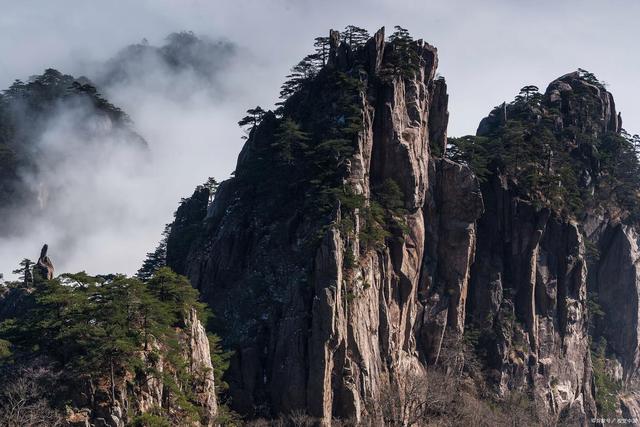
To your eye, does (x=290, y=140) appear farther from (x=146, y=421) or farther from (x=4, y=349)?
(x=146, y=421)

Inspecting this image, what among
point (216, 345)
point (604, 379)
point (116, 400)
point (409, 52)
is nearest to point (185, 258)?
point (216, 345)

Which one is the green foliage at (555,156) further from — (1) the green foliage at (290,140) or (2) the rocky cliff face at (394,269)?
(1) the green foliage at (290,140)

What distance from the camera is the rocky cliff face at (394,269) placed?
7444 centimetres

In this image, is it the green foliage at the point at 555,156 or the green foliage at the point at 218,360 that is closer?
the green foliage at the point at 218,360

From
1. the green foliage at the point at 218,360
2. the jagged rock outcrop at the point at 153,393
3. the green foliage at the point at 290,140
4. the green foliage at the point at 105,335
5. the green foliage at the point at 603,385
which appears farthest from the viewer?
the green foliage at the point at 603,385

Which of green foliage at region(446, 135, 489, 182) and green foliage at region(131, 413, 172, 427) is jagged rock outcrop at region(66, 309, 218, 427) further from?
green foliage at region(446, 135, 489, 182)

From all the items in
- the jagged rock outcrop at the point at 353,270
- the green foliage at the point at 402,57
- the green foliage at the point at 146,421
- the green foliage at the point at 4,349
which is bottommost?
the green foliage at the point at 146,421

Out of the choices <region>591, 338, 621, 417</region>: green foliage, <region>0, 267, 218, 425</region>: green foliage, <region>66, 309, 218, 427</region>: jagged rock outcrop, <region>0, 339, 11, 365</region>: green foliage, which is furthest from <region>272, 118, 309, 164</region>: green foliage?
<region>591, 338, 621, 417</region>: green foliage

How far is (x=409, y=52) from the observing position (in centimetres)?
9438

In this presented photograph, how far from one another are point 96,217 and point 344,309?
87.3 m

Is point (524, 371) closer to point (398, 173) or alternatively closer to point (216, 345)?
point (398, 173)

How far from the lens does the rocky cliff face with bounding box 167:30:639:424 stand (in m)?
74.4

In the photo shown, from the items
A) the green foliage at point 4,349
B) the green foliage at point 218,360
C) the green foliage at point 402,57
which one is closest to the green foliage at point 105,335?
the green foliage at point 4,349

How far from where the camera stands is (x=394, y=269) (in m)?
86.8
